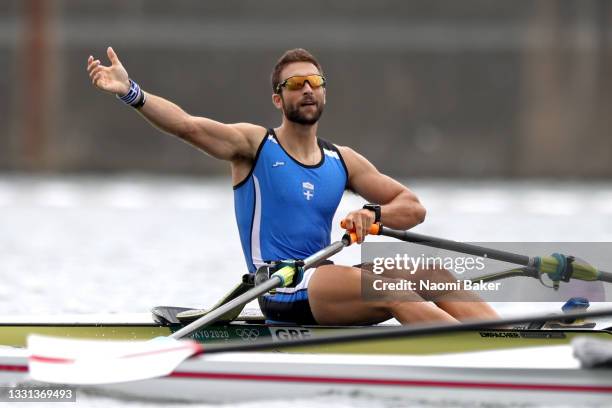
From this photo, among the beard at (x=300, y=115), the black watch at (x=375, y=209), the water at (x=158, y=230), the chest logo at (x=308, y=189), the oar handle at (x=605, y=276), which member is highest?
the water at (x=158, y=230)

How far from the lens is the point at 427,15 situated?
2620 cm

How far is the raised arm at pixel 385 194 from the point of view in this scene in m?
8.35

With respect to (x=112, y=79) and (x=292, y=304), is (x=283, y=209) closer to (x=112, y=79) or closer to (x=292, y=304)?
(x=292, y=304)

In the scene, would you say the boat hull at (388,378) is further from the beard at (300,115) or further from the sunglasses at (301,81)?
the sunglasses at (301,81)

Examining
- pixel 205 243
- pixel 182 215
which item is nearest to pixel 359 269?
pixel 205 243

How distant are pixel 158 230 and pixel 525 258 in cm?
1123

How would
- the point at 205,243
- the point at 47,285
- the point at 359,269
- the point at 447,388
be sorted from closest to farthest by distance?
the point at 447,388
the point at 359,269
the point at 47,285
the point at 205,243

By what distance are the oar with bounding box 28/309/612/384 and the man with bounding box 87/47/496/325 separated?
524 millimetres

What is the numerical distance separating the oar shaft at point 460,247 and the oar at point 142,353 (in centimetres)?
95

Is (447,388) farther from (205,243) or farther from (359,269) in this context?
(205,243)

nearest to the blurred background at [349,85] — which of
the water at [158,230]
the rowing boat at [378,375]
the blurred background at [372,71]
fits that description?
the blurred background at [372,71]

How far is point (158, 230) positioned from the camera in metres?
19.1

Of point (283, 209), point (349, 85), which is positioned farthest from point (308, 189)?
point (349, 85)

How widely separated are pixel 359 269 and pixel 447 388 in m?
0.96
